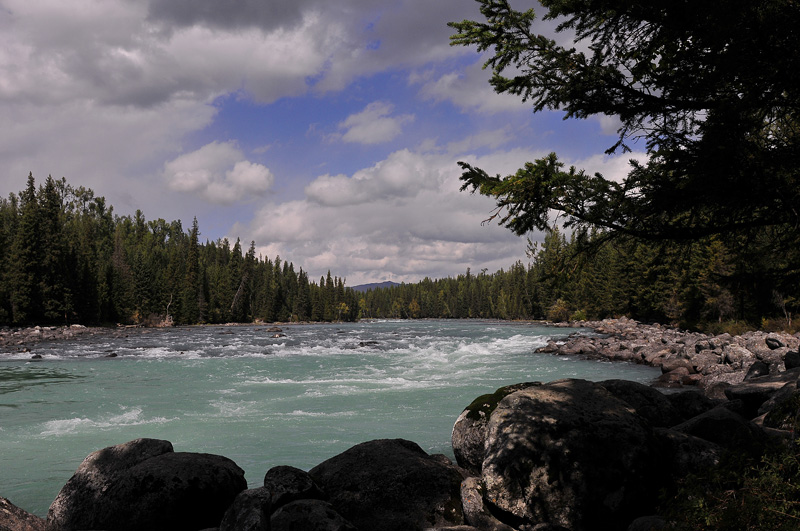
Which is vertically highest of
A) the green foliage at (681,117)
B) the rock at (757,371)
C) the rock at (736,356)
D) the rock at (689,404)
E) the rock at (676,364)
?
the green foliage at (681,117)

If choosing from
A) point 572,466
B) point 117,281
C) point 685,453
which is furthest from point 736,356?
point 117,281

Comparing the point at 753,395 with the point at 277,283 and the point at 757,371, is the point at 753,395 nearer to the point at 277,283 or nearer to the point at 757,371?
the point at 757,371

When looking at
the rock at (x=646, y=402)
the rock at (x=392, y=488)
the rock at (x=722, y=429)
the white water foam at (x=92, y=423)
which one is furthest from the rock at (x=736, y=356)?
the white water foam at (x=92, y=423)

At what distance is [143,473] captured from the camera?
561 centimetres

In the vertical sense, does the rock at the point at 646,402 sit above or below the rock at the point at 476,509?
above

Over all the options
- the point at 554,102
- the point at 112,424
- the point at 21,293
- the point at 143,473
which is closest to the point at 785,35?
the point at 554,102

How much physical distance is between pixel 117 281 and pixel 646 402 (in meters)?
77.1

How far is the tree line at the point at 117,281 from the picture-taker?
173 ft

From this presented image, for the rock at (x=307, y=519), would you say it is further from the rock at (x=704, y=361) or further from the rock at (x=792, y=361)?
the rock at (x=704, y=361)

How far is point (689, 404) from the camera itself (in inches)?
333

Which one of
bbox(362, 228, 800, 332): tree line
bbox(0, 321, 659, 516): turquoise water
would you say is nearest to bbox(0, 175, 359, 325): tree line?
bbox(0, 321, 659, 516): turquoise water

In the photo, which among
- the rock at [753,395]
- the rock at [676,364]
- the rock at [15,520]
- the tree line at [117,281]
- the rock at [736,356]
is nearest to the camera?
the rock at [15,520]

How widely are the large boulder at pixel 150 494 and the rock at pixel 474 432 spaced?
9.91 feet

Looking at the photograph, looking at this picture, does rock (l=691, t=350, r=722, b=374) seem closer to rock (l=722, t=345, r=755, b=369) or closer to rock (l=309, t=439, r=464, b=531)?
rock (l=722, t=345, r=755, b=369)
